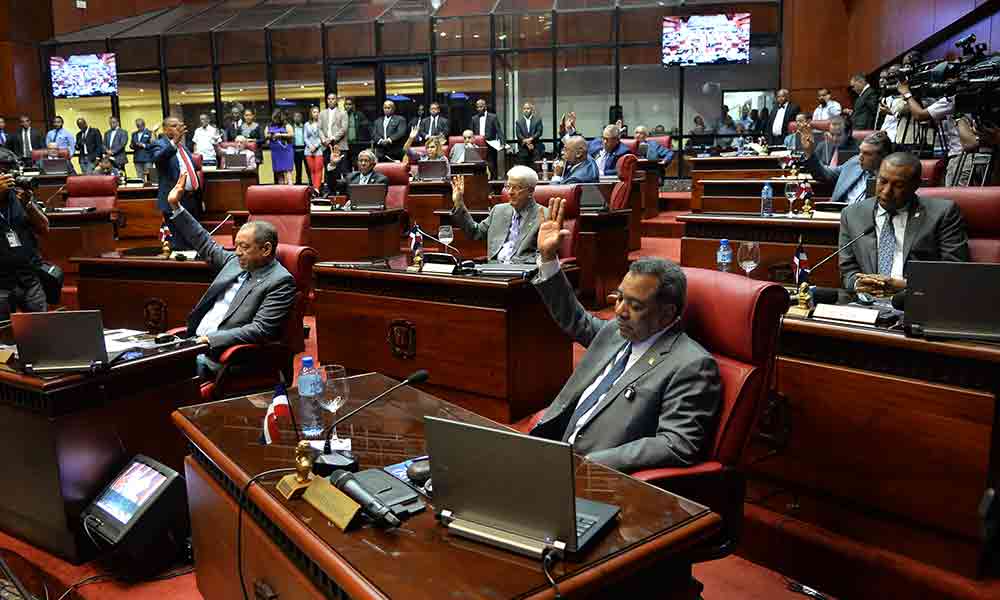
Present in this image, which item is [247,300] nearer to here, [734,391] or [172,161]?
[734,391]

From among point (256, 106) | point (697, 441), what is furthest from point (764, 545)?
point (256, 106)

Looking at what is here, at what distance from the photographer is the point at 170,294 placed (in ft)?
16.0

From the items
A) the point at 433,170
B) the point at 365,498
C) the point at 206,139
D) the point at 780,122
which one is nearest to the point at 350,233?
the point at 433,170

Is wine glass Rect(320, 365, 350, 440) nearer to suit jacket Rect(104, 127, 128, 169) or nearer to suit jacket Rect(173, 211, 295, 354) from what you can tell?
suit jacket Rect(173, 211, 295, 354)

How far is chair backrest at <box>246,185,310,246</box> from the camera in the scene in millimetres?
5180

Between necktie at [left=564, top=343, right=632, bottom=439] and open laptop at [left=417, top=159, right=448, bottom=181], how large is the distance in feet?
20.8

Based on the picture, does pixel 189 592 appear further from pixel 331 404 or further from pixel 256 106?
pixel 256 106

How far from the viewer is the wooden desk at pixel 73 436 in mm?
2523

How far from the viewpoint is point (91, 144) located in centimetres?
1329

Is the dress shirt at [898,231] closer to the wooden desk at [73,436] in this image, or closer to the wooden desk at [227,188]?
the wooden desk at [73,436]

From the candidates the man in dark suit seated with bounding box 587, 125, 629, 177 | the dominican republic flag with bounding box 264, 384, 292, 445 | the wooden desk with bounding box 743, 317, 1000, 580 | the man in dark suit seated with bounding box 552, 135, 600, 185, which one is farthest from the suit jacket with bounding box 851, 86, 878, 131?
the dominican republic flag with bounding box 264, 384, 292, 445

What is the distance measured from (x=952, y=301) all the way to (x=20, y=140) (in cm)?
1551

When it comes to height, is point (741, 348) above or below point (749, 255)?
below

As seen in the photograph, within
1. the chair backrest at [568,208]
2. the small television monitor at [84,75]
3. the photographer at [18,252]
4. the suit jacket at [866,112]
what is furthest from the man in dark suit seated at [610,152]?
the small television monitor at [84,75]
